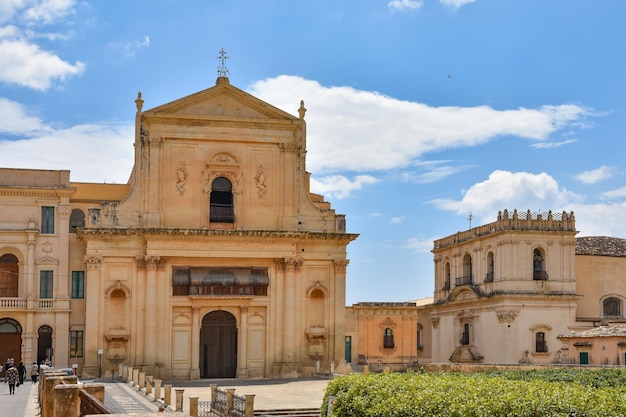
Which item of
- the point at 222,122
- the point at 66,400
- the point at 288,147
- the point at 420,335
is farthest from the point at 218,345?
the point at 66,400

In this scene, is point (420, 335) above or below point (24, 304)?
below

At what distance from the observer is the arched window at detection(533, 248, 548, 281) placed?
57.6 m

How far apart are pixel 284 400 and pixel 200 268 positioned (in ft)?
43.4

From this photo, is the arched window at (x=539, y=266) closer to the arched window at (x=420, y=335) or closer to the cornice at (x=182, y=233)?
the arched window at (x=420, y=335)

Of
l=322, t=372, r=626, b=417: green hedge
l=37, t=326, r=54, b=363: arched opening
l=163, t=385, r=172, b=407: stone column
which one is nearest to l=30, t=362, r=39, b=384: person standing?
l=37, t=326, r=54, b=363: arched opening

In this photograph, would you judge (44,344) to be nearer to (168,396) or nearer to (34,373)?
(34,373)

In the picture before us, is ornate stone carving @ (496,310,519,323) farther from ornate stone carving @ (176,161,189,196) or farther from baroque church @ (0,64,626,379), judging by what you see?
ornate stone carving @ (176,161,189,196)

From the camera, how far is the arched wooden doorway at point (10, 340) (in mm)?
46469

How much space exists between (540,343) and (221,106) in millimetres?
24450

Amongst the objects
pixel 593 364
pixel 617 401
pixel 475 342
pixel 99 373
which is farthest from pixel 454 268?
pixel 617 401

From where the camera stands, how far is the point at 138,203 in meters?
47.8

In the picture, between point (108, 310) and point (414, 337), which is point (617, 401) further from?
point (414, 337)

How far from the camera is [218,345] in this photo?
161ft

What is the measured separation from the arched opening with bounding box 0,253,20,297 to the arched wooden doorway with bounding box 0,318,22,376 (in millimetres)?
1447
